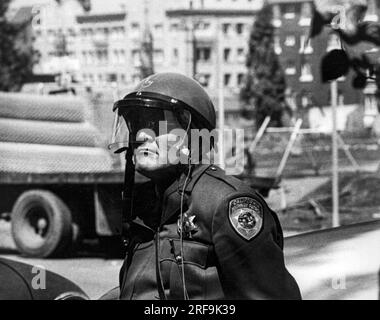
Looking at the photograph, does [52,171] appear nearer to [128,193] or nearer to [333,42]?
[128,193]

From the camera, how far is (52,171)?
35.3ft

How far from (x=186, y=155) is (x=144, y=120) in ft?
0.71

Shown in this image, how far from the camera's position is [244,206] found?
2.25m

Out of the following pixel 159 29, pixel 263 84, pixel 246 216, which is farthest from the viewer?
pixel 263 84

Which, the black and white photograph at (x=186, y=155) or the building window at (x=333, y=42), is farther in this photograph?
the black and white photograph at (x=186, y=155)

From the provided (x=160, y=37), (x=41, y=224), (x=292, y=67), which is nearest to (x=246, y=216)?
(x=292, y=67)

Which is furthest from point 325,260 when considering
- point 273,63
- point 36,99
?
point 273,63

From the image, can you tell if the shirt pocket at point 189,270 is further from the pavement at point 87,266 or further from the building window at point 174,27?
the building window at point 174,27

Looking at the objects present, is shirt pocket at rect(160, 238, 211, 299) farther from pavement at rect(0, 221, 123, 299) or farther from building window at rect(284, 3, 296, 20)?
pavement at rect(0, 221, 123, 299)

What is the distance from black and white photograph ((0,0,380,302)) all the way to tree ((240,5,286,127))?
0.06 metres

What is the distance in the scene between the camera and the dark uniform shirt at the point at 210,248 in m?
2.21

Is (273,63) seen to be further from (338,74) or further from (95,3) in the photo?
(338,74)

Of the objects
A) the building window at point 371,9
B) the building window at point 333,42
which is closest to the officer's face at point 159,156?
the building window at point 333,42
